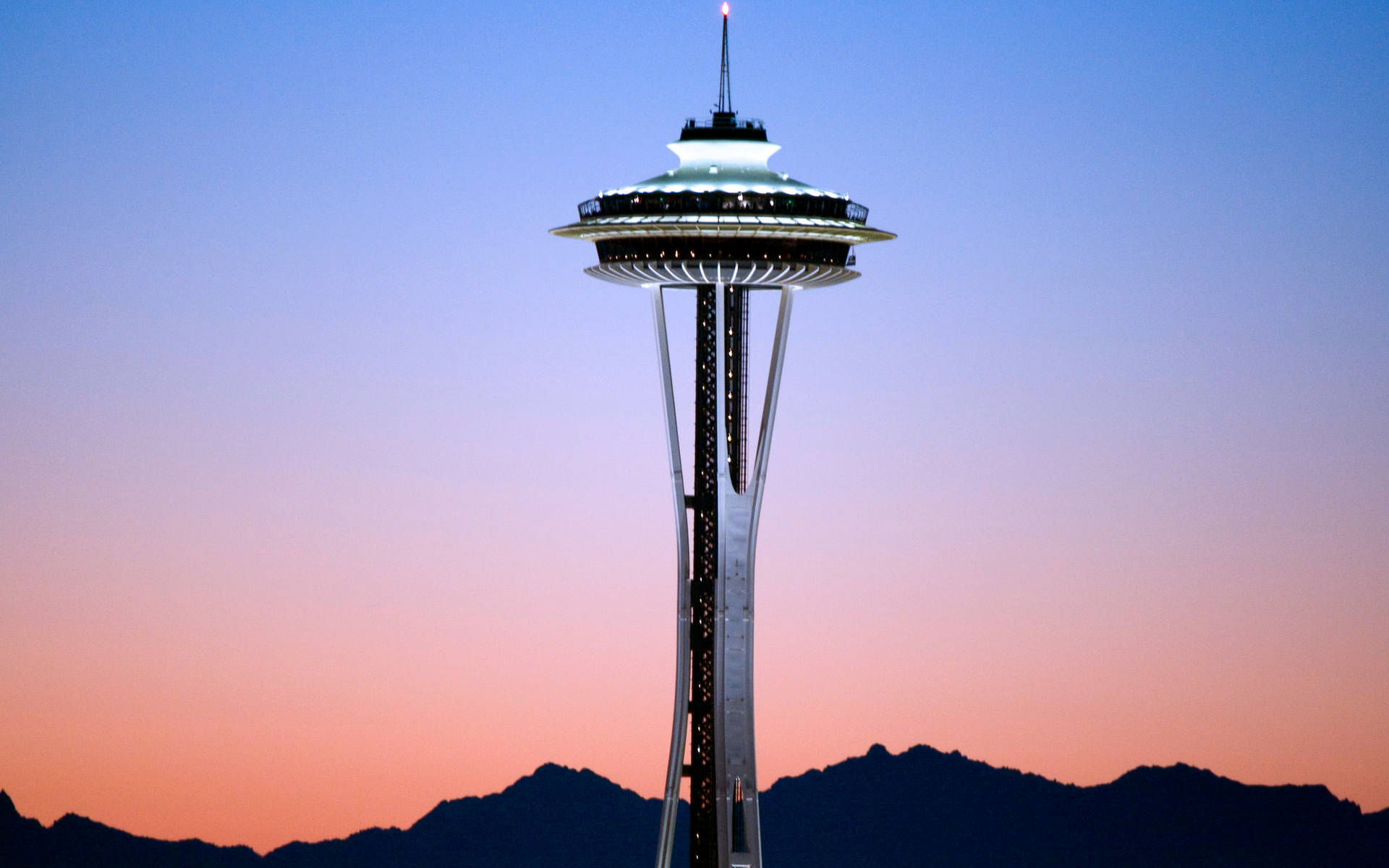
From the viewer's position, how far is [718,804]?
9650cm

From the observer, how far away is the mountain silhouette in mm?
174250

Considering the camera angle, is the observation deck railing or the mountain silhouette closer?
the observation deck railing

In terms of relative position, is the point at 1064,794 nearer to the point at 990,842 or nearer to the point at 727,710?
the point at 990,842

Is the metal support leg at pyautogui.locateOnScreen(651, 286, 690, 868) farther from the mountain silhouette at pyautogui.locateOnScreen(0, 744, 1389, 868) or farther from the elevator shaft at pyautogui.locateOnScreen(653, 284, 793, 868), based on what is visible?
the mountain silhouette at pyautogui.locateOnScreen(0, 744, 1389, 868)

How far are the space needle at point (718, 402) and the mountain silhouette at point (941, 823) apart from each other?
241 ft

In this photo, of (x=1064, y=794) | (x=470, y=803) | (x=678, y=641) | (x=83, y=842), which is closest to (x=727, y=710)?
(x=678, y=641)

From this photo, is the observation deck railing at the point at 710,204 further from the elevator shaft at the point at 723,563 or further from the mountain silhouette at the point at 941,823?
the mountain silhouette at the point at 941,823

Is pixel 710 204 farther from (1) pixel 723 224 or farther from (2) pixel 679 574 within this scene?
(2) pixel 679 574

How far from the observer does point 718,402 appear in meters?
95.8

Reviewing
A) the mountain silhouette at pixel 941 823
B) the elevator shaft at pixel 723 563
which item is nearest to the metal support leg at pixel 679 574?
the elevator shaft at pixel 723 563

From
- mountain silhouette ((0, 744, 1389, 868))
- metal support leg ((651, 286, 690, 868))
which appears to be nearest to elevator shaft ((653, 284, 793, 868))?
metal support leg ((651, 286, 690, 868))

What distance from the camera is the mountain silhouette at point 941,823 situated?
17425cm

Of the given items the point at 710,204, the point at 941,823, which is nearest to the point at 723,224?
the point at 710,204

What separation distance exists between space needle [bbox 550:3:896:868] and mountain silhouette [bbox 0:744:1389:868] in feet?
241
